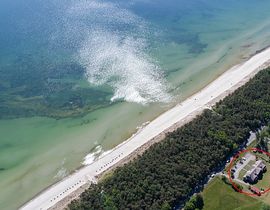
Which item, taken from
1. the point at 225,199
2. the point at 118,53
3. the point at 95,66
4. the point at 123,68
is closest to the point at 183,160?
the point at 225,199

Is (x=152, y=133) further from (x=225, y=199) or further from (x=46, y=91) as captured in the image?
(x=46, y=91)

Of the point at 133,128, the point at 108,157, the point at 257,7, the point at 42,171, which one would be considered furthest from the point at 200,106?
the point at 257,7

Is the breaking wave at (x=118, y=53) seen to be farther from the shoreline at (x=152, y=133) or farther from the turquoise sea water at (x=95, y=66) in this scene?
the shoreline at (x=152, y=133)

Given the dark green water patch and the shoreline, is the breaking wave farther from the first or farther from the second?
the shoreline

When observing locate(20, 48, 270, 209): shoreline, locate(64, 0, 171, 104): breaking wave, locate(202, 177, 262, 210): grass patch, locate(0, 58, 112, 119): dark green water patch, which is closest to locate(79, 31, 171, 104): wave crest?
locate(64, 0, 171, 104): breaking wave

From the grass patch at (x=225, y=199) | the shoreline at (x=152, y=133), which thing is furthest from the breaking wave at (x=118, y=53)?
the grass patch at (x=225, y=199)

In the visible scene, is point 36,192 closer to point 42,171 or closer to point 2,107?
point 42,171

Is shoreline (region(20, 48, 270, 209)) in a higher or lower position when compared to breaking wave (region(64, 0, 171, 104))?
lower

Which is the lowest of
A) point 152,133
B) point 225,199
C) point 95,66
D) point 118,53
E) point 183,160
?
point 225,199
